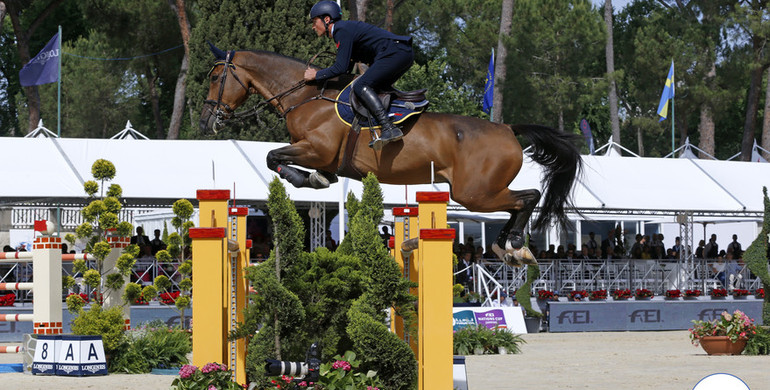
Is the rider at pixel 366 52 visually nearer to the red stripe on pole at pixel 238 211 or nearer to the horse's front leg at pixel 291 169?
the horse's front leg at pixel 291 169

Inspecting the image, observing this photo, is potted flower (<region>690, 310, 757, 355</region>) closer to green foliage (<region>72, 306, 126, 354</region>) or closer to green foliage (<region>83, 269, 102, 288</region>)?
green foliage (<region>72, 306, 126, 354</region>)

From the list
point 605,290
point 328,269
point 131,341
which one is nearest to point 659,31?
point 605,290

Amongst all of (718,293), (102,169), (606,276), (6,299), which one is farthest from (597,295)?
(102,169)

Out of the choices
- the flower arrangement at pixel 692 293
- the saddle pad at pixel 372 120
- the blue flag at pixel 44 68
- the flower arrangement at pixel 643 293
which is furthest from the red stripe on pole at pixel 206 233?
the blue flag at pixel 44 68

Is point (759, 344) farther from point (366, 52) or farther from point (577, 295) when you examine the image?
point (366, 52)

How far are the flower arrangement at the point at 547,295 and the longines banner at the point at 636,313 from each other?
5.9 inches

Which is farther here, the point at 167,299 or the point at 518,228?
the point at 167,299

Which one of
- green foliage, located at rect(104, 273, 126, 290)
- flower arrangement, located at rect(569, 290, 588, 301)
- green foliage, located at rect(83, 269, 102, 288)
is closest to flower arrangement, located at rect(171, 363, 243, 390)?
green foliage, located at rect(83, 269, 102, 288)

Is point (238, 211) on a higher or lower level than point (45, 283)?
higher

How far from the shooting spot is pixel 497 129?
22.2 ft

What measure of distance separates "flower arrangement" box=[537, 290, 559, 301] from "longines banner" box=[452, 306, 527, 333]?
29.7 inches

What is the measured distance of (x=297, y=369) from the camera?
5.88 metres

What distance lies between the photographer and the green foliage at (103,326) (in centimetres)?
964

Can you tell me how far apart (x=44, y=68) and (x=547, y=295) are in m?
10.8
